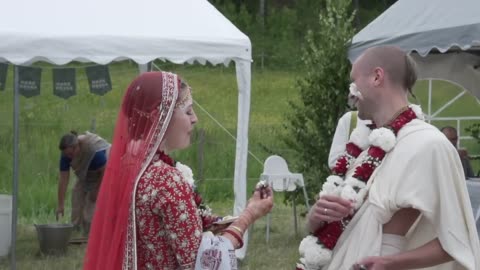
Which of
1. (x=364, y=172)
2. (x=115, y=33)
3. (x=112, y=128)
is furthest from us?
(x=112, y=128)

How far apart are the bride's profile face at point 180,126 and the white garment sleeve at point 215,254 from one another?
301 mm

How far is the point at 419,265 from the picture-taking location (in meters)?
2.83

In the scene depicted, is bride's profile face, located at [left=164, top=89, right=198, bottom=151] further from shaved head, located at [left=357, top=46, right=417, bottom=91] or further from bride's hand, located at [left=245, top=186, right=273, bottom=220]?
shaved head, located at [left=357, top=46, right=417, bottom=91]

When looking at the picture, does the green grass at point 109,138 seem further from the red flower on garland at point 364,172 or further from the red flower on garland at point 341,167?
the red flower on garland at point 364,172

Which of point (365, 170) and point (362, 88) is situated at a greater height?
point (362, 88)

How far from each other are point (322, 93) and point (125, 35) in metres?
3.38

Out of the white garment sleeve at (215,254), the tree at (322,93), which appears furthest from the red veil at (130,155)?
the tree at (322,93)

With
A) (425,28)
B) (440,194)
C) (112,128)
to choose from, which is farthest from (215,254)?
(112,128)

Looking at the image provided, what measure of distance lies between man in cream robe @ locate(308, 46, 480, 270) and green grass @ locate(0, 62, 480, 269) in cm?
570

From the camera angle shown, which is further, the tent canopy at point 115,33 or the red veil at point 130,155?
the tent canopy at point 115,33

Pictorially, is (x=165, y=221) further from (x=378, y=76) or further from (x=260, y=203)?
(x=378, y=76)

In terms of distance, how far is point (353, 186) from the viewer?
3033mm

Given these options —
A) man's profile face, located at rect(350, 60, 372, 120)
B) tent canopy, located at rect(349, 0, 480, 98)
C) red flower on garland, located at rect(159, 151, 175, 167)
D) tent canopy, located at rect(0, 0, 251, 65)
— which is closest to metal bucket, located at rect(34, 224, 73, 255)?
tent canopy, located at rect(0, 0, 251, 65)

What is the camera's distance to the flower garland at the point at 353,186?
9.73 ft
